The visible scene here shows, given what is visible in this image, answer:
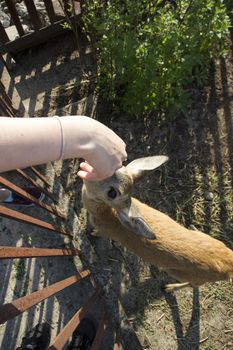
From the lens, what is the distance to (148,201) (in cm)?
477

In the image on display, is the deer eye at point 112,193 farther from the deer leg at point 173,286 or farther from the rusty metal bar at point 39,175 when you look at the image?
the deer leg at point 173,286

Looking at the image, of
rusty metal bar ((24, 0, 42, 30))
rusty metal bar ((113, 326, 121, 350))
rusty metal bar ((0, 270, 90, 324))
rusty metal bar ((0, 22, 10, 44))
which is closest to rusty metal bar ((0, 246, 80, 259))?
rusty metal bar ((0, 270, 90, 324))

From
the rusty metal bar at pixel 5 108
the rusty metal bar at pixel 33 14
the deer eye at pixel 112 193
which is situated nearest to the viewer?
the deer eye at pixel 112 193

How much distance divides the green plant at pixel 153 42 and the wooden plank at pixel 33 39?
95 centimetres

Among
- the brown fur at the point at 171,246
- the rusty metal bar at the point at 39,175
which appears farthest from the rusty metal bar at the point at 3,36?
the brown fur at the point at 171,246

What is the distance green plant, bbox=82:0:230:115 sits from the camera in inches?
158

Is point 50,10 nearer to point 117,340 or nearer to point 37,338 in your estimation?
point 37,338

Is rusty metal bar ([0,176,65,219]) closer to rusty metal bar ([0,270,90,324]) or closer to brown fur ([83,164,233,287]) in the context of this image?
brown fur ([83,164,233,287])

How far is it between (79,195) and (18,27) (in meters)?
2.52

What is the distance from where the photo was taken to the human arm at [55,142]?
1.71 meters

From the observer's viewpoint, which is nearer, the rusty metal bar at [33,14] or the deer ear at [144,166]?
the deer ear at [144,166]

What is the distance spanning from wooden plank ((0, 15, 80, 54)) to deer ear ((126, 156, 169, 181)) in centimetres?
312

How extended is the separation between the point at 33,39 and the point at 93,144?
3941 millimetres

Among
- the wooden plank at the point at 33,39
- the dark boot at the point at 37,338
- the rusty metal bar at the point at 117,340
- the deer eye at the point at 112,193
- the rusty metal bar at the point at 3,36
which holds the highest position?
the rusty metal bar at the point at 3,36
